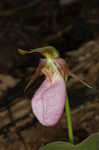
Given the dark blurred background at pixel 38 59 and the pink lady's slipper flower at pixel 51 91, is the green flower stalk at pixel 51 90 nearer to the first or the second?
the pink lady's slipper flower at pixel 51 91

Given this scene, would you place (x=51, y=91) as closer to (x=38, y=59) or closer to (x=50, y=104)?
(x=50, y=104)

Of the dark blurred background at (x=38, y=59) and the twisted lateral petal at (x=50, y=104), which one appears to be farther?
the dark blurred background at (x=38, y=59)

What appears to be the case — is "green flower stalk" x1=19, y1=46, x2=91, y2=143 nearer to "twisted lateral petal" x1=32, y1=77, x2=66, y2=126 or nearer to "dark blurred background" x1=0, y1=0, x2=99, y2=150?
"twisted lateral petal" x1=32, y1=77, x2=66, y2=126

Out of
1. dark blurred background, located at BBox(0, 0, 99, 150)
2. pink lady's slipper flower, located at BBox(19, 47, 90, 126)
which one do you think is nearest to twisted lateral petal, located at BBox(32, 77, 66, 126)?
pink lady's slipper flower, located at BBox(19, 47, 90, 126)

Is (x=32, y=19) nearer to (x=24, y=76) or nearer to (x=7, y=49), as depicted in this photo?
(x=7, y=49)

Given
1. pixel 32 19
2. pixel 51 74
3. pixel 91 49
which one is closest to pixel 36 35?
pixel 32 19

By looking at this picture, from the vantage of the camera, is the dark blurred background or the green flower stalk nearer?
the green flower stalk

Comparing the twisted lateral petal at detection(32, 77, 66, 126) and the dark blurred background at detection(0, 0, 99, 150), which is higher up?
the twisted lateral petal at detection(32, 77, 66, 126)

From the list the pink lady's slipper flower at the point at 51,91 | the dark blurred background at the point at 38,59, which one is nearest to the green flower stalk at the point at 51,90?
the pink lady's slipper flower at the point at 51,91
